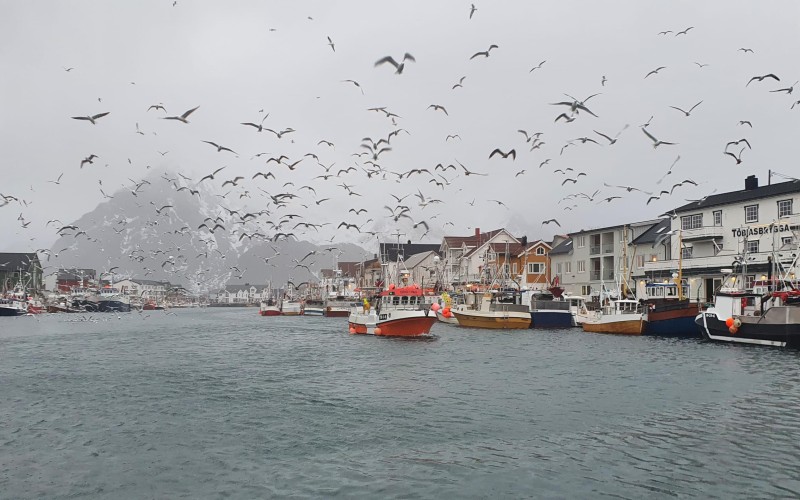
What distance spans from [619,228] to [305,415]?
81381 millimetres

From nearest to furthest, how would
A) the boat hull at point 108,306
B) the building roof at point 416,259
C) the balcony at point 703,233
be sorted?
the balcony at point 703,233
the building roof at point 416,259
the boat hull at point 108,306

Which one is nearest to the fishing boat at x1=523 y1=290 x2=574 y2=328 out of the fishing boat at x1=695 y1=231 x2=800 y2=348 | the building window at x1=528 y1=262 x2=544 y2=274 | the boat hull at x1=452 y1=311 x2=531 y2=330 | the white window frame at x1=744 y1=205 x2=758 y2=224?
the boat hull at x1=452 y1=311 x2=531 y2=330

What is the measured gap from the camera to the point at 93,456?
19.1m

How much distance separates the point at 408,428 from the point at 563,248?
9241 cm

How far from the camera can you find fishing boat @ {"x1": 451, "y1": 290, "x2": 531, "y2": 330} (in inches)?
2918

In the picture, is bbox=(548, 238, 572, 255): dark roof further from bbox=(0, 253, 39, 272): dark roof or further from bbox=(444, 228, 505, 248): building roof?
bbox=(0, 253, 39, 272): dark roof

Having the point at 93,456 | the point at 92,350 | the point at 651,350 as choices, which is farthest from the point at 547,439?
the point at 92,350

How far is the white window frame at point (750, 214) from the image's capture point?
73.8 metres

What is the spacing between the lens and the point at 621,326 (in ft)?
212

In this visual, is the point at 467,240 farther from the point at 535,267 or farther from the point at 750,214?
the point at 750,214

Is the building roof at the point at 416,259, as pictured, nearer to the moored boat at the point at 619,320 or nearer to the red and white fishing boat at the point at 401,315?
the moored boat at the point at 619,320

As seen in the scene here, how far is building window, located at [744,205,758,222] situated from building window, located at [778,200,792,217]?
3136 millimetres

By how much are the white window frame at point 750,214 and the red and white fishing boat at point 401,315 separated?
42.1 meters

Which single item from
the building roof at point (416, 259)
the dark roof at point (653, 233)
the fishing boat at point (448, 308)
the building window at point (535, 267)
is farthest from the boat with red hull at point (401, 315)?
the building roof at point (416, 259)
